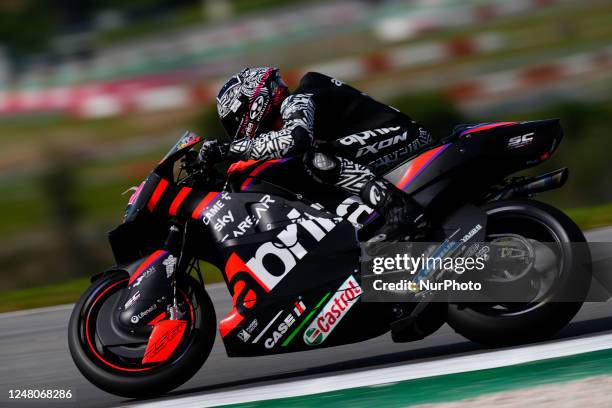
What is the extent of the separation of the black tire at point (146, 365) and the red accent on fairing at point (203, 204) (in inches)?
12.2

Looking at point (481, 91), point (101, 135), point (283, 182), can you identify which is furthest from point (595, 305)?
point (101, 135)

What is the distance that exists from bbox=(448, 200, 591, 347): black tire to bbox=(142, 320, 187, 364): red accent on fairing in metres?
1.33

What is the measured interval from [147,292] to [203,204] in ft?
1.69

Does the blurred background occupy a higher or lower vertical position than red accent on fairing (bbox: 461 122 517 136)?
lower

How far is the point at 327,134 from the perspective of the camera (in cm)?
532

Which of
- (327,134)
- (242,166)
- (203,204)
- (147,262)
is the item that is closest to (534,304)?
(327,134)

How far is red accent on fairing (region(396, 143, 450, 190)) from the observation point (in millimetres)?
5109

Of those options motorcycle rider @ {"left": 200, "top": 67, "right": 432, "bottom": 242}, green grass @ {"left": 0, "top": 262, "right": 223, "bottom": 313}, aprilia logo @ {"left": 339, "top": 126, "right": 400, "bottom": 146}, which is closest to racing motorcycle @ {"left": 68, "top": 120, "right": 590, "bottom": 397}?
motorcycle rider @ {"left": 200, "top": 67, "right": 432, "bottom": 242}

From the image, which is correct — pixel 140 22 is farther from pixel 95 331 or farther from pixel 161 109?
pixel 95 331

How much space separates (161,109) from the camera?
85.0 feet

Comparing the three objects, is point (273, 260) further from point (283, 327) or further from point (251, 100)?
point (251, 100)

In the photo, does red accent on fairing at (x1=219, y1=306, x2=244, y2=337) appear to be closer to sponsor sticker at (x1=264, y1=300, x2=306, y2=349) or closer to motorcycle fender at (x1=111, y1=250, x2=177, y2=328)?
sponsor sticker at (x1=264, y1=300, x2=306, y2=349)

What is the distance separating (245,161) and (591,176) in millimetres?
10029

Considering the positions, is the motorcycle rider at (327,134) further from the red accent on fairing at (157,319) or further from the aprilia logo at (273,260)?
the red accent on fairing at (157,319)
